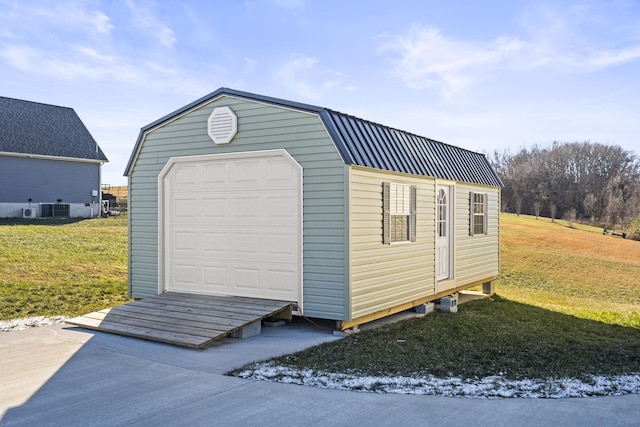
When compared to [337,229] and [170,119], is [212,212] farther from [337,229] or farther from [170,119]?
[337,229]

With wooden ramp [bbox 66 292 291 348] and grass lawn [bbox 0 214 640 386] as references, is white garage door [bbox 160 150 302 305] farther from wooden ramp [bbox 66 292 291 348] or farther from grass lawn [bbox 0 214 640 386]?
grass lawn [bbox 0 214 640 386]

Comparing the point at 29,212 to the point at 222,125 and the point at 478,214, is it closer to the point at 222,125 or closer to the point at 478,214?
the point at 222,125

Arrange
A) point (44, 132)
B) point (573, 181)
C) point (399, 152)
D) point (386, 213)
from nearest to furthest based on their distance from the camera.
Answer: point (386, 213) < point (399, 152) < point (44, 132) < point (573, 181)

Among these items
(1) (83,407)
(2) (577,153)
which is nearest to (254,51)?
(1) (83,407)

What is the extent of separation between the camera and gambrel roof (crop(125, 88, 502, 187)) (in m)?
7.80

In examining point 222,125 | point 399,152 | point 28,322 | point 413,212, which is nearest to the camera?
point 28,322

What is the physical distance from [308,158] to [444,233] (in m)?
4.23

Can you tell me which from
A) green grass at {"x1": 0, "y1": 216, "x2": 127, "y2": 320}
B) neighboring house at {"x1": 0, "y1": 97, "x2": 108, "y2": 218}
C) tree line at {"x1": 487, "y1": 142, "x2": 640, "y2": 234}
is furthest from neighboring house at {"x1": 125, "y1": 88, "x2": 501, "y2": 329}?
tree line at {"x1": 487, "y1": 142, "x2": 640, "y2": 234}

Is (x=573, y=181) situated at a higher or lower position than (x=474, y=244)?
higher

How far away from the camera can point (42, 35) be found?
1266cm

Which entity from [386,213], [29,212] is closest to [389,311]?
[386,213]

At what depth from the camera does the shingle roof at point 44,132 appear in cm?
2677

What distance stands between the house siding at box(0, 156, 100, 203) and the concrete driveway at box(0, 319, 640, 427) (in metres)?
23.0

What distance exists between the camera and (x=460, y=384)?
17.8 ft
